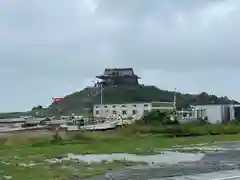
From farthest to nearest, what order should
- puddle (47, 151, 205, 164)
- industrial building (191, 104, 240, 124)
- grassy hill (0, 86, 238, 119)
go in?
grassy hill (0, 86, 238, 119) → industrial building (191, 104, 240, 124) → puddle (47, 151, 205, 164)

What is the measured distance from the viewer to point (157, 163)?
2228cm

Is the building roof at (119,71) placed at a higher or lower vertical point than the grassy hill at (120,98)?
higher

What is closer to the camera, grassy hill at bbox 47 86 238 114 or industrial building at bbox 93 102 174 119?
industrial building at bbox 93 102 174 119

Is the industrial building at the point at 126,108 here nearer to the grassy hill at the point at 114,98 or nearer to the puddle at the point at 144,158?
the grassy hill at the point at 114,98

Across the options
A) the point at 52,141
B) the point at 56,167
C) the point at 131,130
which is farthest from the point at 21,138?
the point at 56,167

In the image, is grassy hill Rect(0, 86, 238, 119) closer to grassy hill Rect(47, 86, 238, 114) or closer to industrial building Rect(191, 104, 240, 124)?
grassy hill Rect(47, 86, 238, 114)

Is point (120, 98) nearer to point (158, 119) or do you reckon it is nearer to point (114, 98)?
point (114, 98)

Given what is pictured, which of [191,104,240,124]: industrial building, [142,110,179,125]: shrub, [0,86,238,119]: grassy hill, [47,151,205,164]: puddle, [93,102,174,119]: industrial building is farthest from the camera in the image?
[0,86,238,119]: grassy hill

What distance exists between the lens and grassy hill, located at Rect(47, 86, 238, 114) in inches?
4582

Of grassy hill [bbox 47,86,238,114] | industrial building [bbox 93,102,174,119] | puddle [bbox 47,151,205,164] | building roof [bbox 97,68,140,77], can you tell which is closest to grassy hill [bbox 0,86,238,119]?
grassy hill [bbox 47,86,238,114]

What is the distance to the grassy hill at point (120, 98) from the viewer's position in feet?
382

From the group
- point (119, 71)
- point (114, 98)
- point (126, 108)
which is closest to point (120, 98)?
point (114, 98)

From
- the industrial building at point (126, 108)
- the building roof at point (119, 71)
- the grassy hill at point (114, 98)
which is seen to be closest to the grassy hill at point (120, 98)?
the grassy hill at point (114, 98)

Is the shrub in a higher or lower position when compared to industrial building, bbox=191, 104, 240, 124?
lower
